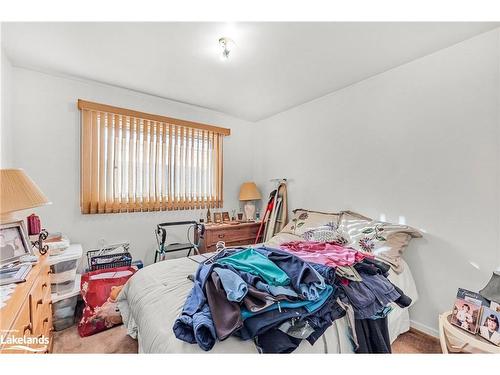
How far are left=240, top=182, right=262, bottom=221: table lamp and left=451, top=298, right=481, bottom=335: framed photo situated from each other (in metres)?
2.64

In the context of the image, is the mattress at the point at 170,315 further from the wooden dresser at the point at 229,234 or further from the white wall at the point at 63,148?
the white wall at the point at 63,148

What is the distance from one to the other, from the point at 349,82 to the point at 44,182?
3.55 metres

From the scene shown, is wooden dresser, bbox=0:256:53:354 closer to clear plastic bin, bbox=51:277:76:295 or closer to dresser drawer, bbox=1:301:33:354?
dresser drawer, bbox=1:301:33:354

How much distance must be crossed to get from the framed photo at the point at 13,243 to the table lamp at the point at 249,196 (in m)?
2.63

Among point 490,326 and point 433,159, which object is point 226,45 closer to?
point 433,159

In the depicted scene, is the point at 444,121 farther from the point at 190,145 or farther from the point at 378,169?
the point at 190,145

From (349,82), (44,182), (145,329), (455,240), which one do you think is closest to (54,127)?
(44,182)

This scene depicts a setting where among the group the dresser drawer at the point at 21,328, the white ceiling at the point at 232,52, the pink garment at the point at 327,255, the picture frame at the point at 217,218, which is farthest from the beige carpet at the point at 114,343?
the white ceiling at the point at 232,52

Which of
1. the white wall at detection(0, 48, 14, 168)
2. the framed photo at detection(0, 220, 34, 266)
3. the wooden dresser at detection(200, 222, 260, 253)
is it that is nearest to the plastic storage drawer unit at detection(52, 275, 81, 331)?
the framed photo at detection(0, 220, 34, 266)

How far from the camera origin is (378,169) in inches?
94.7

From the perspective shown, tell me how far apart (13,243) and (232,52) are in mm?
2118

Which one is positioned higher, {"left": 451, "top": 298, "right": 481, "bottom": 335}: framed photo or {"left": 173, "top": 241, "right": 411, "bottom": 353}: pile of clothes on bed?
{"left": 173, "top": 241, "right": 411, "bottom": 353}: pile of clothes on bed

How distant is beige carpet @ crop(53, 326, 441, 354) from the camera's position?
1.73 m

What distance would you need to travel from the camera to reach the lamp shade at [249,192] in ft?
12.2
